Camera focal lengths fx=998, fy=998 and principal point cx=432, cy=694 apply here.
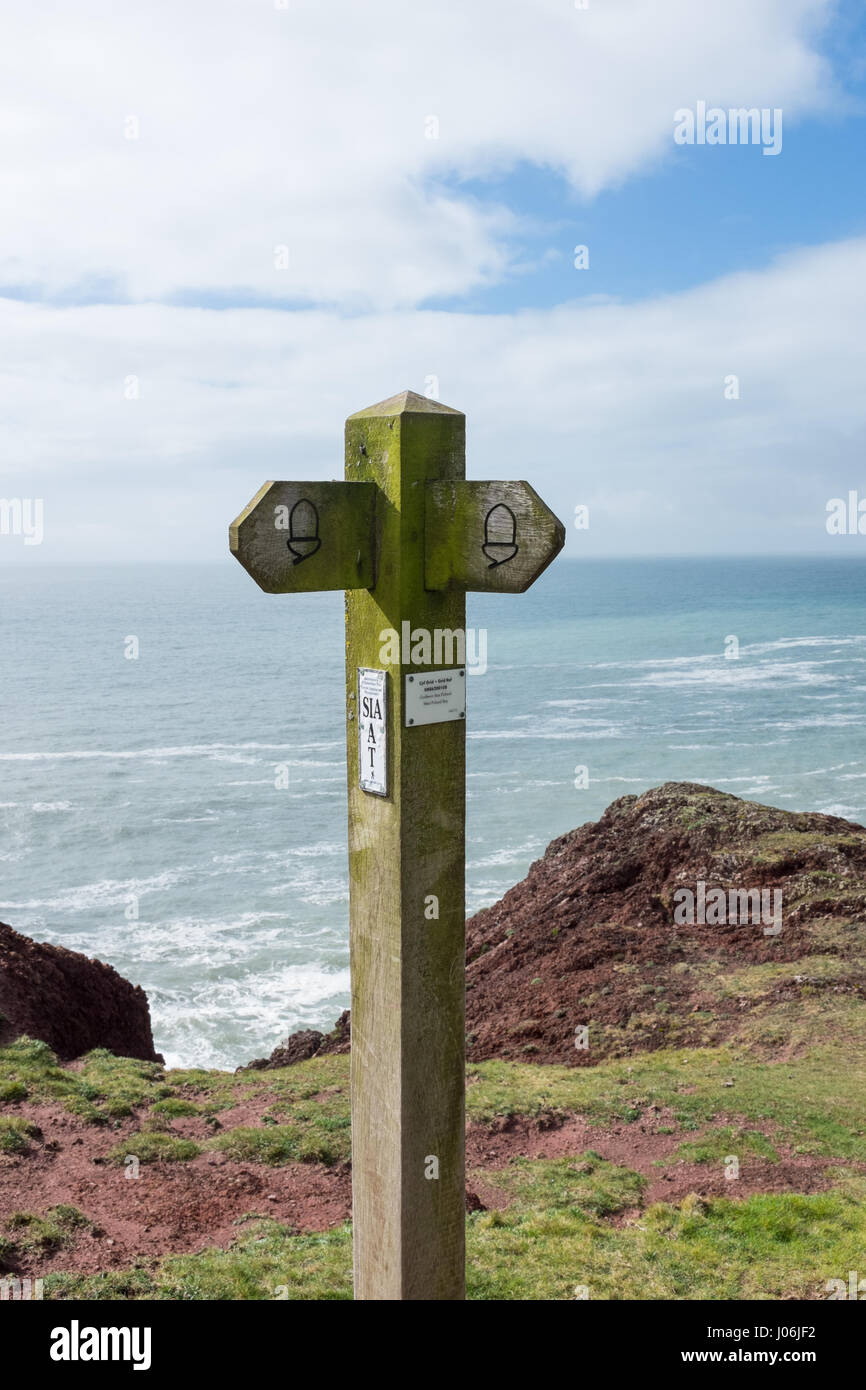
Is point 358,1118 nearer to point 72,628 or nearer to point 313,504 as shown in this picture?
point 313,504

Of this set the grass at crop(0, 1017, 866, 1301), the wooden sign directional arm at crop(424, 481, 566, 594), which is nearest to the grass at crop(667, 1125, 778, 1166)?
the grass at crop(0, 1017, 866, 1301)

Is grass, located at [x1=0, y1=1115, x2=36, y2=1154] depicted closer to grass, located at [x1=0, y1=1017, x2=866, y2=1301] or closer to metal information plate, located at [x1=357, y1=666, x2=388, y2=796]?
grass, located at [x1=0, y1=1017, x2=866, y2=1301]

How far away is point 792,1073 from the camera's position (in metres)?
10.9

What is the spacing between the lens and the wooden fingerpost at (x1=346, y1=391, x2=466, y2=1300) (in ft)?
12.4

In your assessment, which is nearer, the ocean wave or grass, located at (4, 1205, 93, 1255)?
grass, located at (4, 1205, 93, 1255)

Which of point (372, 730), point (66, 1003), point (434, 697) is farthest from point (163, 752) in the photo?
point (434, 697)

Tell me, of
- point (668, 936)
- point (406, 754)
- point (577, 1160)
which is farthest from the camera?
point (668, 936)

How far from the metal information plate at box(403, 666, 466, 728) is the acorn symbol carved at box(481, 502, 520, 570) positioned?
464 millimetres

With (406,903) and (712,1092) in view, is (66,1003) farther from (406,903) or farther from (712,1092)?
(406,903)

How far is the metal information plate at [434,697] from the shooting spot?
3768 millimetres

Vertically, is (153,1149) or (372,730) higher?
(372,730)

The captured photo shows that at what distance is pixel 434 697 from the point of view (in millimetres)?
3830

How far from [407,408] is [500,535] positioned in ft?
2.05
